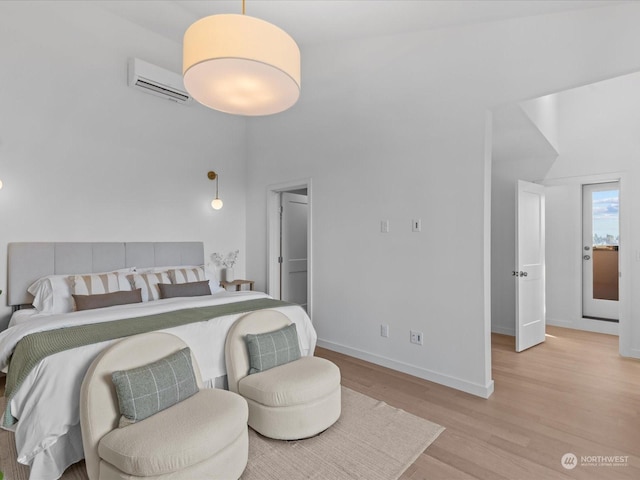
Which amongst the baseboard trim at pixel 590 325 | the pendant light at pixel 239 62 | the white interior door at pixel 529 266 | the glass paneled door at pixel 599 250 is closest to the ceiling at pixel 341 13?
the pendant light at pixel 239 62

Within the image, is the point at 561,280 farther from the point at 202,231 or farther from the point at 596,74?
the point at 202,231

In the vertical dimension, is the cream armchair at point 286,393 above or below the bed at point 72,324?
below

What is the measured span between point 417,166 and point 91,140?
345cm

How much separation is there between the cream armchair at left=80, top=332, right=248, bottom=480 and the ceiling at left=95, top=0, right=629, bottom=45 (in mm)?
3069

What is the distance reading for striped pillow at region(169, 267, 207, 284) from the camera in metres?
3.85

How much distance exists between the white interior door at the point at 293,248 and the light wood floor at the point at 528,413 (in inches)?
56.0

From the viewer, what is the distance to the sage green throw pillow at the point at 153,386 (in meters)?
1.75

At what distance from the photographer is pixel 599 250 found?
15.9 feet

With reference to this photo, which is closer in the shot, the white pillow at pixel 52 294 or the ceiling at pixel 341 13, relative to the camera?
the ceiling at pixel 341 13

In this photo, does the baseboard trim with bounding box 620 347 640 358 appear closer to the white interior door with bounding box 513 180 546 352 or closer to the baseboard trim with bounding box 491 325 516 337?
the white interior door with bounding box 513 180 546 352

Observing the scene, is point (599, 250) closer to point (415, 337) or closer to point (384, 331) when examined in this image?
point (415, 337)

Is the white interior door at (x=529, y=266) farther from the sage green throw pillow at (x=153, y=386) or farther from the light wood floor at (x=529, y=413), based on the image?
the sage green throw pillow at (x=153, y=386)

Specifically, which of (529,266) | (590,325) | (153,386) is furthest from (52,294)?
(590,325)

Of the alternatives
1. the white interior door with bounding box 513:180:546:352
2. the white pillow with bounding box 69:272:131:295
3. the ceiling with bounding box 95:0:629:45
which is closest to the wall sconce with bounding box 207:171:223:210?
the white pillow with bounding box 69:272:131:295
